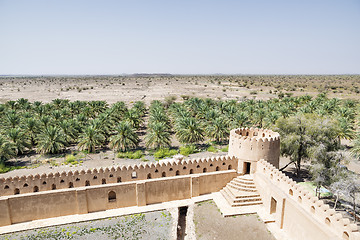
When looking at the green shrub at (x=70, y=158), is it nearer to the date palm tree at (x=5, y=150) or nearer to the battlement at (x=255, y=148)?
the date palm tree at (x=5, y=150)

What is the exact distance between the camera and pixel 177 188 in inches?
688

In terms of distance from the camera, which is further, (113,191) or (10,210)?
(113,191)

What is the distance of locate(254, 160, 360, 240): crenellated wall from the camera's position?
35.1 ft

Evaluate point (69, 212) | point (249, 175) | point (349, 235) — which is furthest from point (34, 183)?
point (349, 235)

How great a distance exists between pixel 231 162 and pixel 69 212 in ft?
38.9

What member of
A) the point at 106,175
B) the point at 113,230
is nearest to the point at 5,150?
the point at 106,175

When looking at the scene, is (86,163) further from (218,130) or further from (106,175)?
(218,130)

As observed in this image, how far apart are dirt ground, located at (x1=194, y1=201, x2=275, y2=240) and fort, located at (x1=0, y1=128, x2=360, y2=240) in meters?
1.20

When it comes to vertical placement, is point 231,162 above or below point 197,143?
above

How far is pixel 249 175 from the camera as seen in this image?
59.4 feet

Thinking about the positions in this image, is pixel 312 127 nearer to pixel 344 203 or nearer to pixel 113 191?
pixel 344 203

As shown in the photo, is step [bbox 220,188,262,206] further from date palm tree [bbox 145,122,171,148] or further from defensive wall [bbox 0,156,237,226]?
date palm tree [bbox 145,122,171,148]

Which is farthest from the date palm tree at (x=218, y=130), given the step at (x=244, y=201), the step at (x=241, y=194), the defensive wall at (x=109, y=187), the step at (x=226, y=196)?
the step at (x=244, y=201)

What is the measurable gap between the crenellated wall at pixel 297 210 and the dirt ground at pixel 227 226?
1.32 metres
